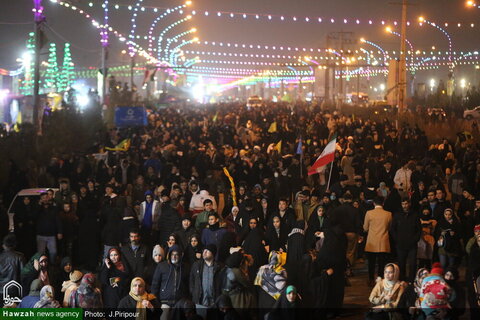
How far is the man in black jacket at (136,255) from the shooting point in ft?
38.1

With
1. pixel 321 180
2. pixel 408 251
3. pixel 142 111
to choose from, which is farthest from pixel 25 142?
pixel 408 251

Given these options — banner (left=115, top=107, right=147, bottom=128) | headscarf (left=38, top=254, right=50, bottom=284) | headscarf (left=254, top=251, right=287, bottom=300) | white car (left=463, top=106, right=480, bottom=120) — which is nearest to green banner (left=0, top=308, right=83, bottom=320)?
headscarf (left=38, top=254, right=50, bottom=284)

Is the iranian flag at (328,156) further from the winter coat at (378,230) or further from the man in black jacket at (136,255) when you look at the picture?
the man in black jacket at (136,255)

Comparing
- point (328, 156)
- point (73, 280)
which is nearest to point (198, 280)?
point (73, 280)

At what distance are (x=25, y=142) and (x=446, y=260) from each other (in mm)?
15750

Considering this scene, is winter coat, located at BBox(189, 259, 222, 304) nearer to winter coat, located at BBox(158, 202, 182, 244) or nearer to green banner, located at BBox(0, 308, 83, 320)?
green banner, located at BBox(0, 308, 83, 320)

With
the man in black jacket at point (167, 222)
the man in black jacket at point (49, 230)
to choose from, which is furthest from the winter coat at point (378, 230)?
the man in black jacket at point (49, 230)

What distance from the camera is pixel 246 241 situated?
42.1 feet

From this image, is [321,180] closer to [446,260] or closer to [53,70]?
[446,260]

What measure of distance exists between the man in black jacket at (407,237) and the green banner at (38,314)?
577 cm

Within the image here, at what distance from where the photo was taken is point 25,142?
26.3 meters
